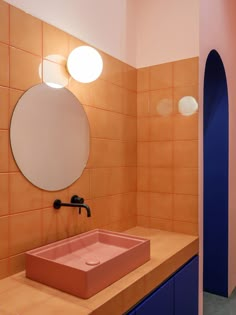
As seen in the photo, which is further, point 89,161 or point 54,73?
point 89,161

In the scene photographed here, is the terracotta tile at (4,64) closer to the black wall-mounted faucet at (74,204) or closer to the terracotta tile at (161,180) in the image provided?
the black wall-mounted faucet at (74,204)

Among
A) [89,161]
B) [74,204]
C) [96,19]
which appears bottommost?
[74,204]

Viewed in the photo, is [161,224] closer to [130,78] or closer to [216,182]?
[216,182]

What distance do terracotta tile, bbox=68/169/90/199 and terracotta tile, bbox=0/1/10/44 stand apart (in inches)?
31.6

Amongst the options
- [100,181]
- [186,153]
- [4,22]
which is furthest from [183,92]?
[4,22]

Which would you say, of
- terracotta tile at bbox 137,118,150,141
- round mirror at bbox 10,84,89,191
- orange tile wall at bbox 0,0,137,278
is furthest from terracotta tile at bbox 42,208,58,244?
terracotta tile at bbox 137,118,150,141

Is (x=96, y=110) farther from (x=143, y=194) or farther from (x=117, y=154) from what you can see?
(x=143, y=194)

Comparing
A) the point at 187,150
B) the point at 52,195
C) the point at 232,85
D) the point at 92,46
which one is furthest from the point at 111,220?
the point at 232,85

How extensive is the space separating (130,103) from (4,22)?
3.43 ft

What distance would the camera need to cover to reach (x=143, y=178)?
2111 mm

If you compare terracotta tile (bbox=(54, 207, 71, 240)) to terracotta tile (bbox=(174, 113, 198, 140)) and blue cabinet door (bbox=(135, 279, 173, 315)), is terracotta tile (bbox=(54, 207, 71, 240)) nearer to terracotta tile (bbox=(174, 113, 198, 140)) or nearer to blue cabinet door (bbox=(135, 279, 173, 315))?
blue cabinet door (bbox=(135, 279, 173, 315))

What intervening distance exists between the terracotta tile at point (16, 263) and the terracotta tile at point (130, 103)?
1.17 m

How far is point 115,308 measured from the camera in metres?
1.10

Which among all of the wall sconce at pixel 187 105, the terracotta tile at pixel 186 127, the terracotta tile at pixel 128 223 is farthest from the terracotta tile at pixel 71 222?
the wall sconce at pixel 187 105
